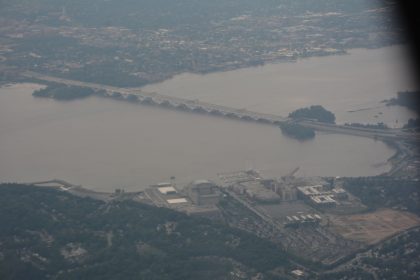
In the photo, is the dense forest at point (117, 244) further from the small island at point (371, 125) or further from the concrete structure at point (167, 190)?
the small island at point (371, 125)

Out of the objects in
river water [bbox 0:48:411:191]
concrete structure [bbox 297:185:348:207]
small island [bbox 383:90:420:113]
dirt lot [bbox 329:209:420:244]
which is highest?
small island [bbox 383:90:420:113]

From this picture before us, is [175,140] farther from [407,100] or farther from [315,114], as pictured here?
[407,100]

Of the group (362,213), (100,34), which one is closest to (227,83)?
(100,34)

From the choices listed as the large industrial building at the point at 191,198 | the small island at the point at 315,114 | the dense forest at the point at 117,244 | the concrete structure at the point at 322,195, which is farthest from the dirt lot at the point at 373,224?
the small island at the point at 315,114

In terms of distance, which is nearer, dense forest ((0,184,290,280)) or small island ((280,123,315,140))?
dense forest ((0,184,290,280))

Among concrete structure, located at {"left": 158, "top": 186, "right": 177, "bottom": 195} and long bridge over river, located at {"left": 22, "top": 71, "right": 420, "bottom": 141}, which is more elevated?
long bridge over river, located at {"left": 22, "top": 71, "right": 420, "bottom": 141}

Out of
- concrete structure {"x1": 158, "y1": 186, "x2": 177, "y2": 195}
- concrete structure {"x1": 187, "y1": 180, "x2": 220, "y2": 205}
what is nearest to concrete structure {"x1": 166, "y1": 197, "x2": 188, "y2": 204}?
concrete structure {"x1": 187, "y1": 180, "x2": 220, "y2": 205}

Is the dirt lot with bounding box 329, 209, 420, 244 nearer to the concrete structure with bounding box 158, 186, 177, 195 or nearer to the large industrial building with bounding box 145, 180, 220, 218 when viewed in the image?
the large industrial building with bounding box 145, 180, 220, 218
